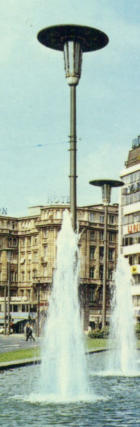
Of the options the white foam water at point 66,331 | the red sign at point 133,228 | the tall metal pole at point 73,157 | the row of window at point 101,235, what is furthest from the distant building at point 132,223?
the tall metal pole at point 73,157

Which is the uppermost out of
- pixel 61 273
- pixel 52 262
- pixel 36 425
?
pixel 52 262

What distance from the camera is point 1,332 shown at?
76188 millimetres

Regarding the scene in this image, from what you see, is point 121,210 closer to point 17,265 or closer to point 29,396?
point 17,265

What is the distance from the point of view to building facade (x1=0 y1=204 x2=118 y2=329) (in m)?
113

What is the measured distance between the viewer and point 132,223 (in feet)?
260

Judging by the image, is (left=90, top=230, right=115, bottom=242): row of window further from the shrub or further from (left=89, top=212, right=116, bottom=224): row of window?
A: the shrub

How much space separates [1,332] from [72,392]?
60105mm

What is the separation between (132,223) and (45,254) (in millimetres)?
40306

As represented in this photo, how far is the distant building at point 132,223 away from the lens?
3071 inches

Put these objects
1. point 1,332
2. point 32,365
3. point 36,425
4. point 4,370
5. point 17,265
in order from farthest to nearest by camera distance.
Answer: point 17,265
point 1,332
point 32,365
point 4,370
point 36,425

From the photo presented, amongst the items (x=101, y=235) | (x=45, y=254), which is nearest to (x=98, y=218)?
(x=101, y=235)

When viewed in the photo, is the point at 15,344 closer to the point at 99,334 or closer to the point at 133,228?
the point at 99,334

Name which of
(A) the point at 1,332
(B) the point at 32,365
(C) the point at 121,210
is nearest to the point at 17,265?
(C) the point at 121,210

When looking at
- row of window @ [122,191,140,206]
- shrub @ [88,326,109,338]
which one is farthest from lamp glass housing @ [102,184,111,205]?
row of window @ [122,191,140,206]
